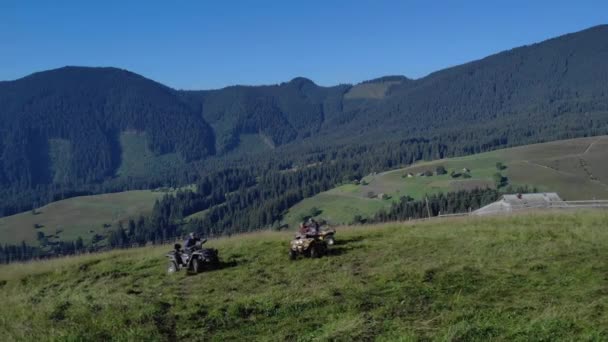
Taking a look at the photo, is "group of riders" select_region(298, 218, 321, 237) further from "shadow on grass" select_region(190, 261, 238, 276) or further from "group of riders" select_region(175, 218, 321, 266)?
"shadow on grass" select_region(190, 261, 238, 276)

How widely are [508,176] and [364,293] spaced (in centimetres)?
14625

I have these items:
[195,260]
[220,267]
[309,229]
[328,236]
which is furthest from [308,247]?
A: [195,260]

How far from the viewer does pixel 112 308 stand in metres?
16.4

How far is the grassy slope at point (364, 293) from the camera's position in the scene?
39.4ft

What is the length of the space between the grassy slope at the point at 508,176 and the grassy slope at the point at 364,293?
358ft

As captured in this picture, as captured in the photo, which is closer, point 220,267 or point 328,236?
point 220,267

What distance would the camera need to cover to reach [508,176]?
150000 millimetres

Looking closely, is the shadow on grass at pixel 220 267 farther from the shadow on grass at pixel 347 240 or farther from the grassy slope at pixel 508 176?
the grassy slope at pixel 508 176

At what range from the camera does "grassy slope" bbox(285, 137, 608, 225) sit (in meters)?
136

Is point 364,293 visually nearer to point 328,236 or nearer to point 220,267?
point 220,267

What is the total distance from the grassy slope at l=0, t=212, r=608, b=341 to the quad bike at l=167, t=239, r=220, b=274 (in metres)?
0.86

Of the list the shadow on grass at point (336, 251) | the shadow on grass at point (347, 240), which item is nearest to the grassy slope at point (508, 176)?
the shadow on grass at point (347, 240)

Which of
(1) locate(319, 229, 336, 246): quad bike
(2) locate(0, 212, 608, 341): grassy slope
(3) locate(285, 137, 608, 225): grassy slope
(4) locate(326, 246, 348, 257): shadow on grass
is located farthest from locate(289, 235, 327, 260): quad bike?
(3) locate(285, 137, 608, 225): grassy slope

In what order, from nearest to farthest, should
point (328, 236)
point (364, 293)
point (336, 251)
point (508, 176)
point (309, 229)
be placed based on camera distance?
point (364, 293), point (336, 251), point (309, 229), point (328, 236), point (508, 176)
